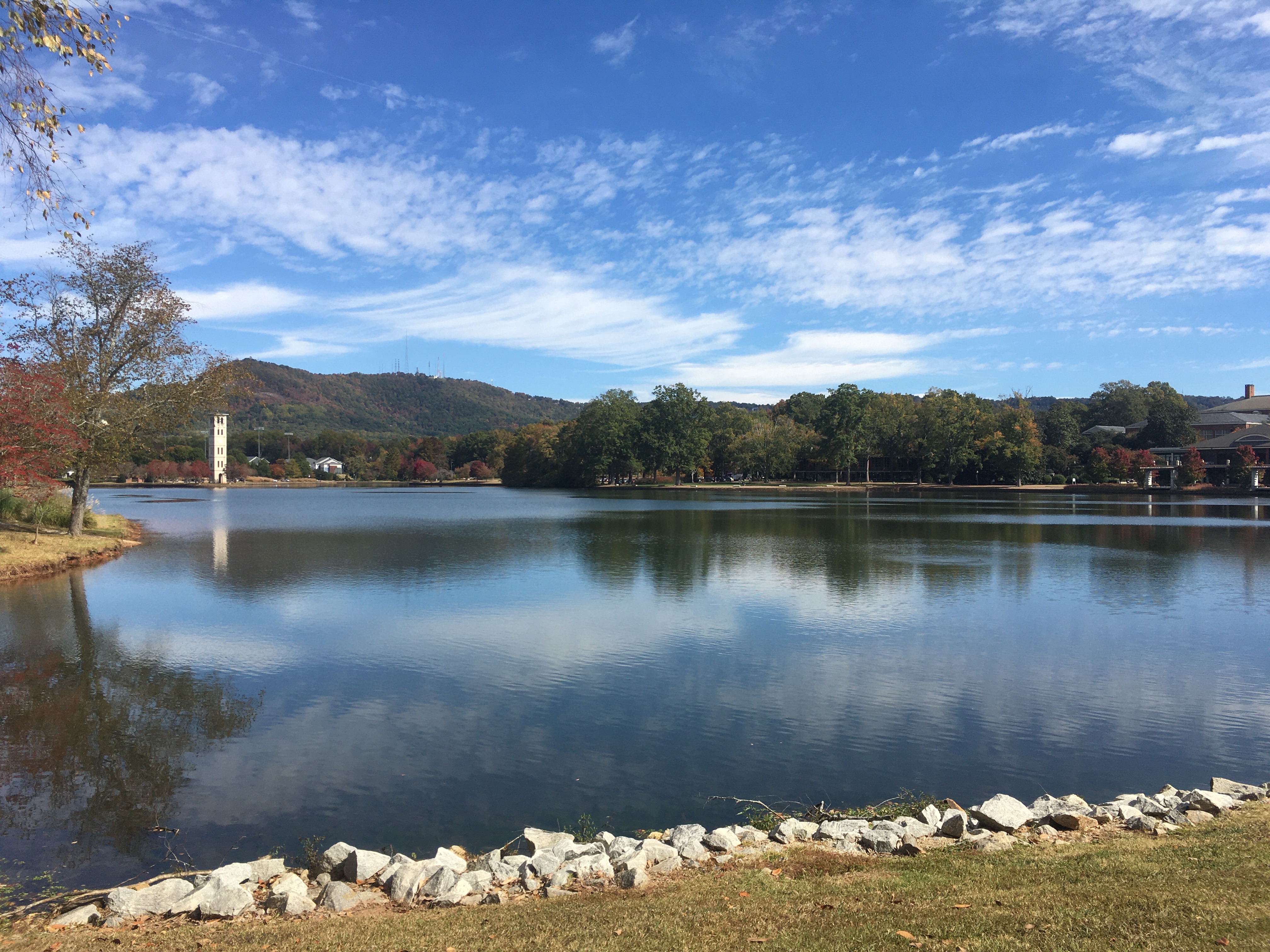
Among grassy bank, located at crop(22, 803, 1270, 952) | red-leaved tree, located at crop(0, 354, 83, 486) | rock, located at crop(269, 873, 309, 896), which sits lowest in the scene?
rock, located at crop(269, 873, 309, 896)

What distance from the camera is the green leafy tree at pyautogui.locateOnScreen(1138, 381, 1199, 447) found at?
109188 mm

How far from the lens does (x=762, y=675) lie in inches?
525

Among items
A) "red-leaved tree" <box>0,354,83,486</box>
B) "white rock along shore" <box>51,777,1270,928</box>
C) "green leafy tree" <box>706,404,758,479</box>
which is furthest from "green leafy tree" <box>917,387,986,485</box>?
"white rock along shore" <box>51,777,1270,928</box>

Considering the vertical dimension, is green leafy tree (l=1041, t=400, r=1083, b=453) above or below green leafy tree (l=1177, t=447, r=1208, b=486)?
above

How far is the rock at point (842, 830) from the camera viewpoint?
729 cm

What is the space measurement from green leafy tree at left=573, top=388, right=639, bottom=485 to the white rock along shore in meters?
106

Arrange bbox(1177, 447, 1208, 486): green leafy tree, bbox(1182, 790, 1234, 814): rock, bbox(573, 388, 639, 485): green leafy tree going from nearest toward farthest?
bbox(1182, 790, 1234, 814): rock
bbox(1177, 447, 1208, 486): green leafy tree
bbox(573, 388, 639, 485): green leafy tree

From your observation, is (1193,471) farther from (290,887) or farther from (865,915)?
(290,887)

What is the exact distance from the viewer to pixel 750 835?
745 cm

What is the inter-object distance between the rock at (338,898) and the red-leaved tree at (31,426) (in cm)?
2163

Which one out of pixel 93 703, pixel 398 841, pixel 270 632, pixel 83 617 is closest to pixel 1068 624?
pixel 398 841

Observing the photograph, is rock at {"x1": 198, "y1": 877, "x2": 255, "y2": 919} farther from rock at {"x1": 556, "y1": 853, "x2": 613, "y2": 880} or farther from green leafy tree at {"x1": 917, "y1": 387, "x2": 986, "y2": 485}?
green leafy tree at {"x1": 917, "y1": 387, "x2": 986, "y2": 485}

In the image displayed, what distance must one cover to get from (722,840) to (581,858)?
4.77 ft

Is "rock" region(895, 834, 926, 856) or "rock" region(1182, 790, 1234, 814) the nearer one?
"rock" region(895, 834, 926, 856)
